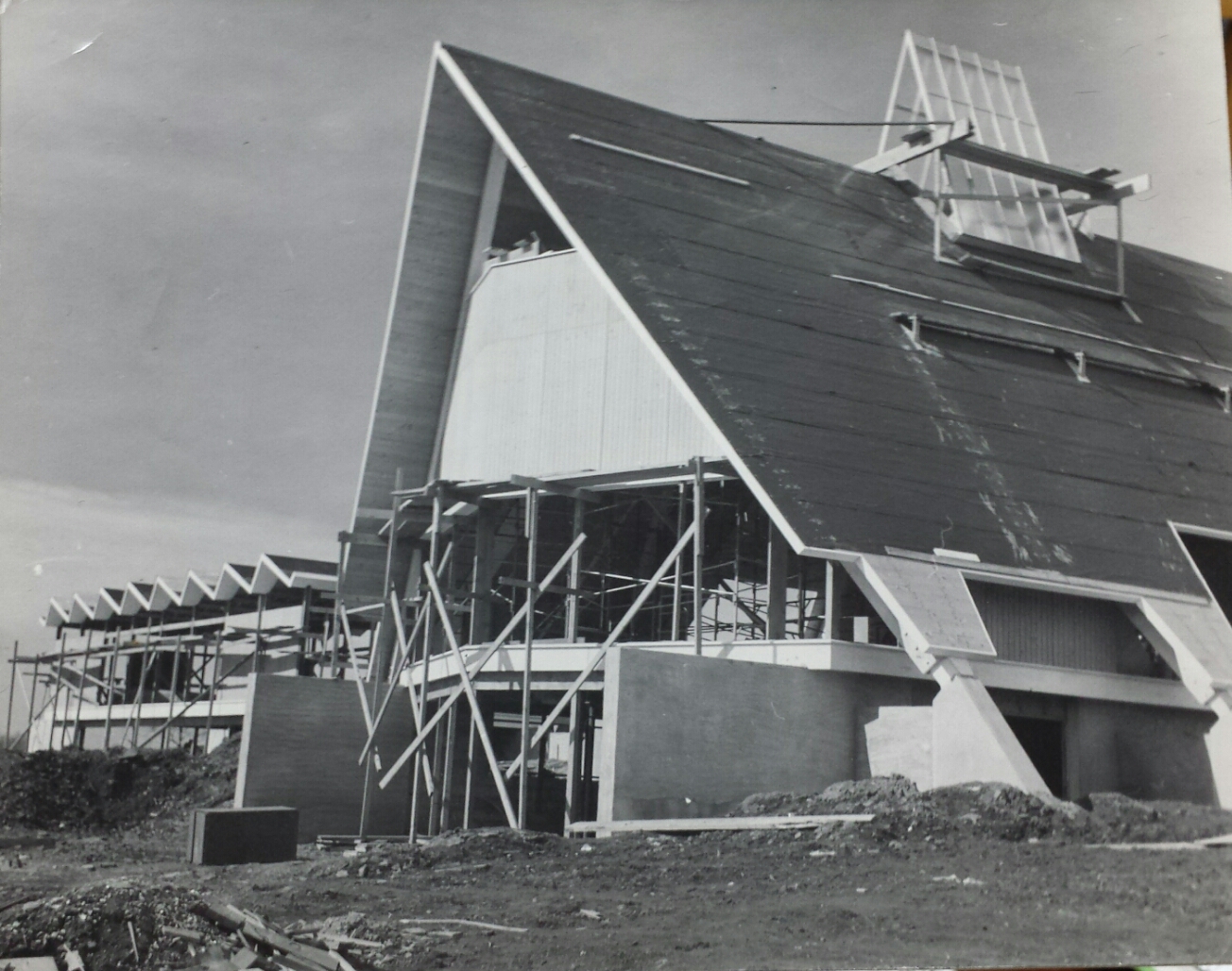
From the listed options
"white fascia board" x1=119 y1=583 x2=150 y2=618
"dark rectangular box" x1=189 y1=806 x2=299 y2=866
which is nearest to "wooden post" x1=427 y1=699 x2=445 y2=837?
"dark rectangular box" x1=189 y1=806 x2=299 y2=866

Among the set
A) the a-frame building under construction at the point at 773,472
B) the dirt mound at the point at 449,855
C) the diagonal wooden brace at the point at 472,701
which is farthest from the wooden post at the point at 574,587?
the dirt mound at the point at 449,855

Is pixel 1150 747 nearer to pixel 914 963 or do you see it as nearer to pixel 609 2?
pixel 914 963

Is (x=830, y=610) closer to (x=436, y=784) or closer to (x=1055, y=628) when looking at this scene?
(x=1055, y=628)

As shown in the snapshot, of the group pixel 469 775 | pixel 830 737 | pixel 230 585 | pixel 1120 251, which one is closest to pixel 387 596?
pixel 469 775

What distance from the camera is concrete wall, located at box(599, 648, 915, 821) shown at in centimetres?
1221

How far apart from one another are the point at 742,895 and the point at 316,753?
29.4ft

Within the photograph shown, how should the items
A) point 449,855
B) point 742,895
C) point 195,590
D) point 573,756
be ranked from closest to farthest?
point 742,895, point 449,855, point 573,756, point 195,590

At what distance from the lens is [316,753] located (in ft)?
57.5

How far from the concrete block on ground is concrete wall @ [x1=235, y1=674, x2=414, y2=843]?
23.0 feet

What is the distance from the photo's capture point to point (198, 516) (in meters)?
12.3

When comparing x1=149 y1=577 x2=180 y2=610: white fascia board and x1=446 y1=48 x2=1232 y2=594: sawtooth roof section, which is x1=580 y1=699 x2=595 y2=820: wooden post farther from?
x1=149 y1=577 x2=180 y2=610: white fascia board

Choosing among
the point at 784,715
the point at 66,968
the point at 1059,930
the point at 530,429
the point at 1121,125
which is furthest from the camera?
the point at 530,429

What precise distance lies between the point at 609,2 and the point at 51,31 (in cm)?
453

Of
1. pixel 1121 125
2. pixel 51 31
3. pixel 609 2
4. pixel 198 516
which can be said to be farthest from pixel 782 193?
pixel 51 31
